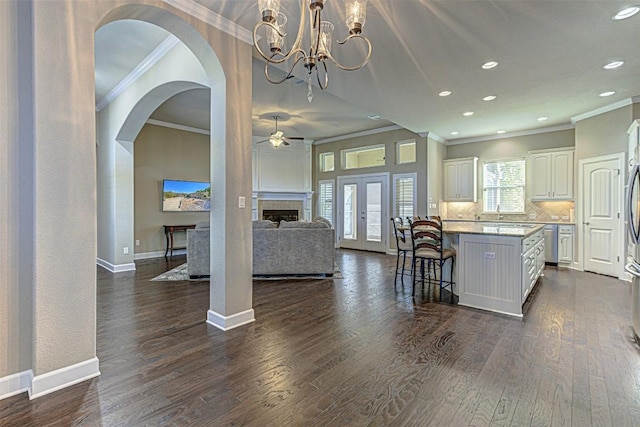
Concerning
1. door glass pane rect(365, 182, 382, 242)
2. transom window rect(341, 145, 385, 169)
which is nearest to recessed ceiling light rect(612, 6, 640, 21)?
transom window rect(341, 145, 385, 169)

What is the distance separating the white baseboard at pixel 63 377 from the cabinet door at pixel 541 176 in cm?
799

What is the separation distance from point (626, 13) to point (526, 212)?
5.13 metres

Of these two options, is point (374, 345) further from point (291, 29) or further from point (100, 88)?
point (100, 88)

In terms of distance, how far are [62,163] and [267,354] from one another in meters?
1.98

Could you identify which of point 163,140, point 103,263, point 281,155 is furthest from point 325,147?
point 103,263

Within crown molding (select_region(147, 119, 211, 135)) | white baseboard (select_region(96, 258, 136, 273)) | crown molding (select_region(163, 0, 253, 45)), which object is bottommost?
white baseboard (select_region(96, 258, 136, 273))

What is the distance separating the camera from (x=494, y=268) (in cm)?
355

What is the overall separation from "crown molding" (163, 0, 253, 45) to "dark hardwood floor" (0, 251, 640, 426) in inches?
113

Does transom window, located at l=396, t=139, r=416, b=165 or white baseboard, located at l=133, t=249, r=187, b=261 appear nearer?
white baseboard, located at l=133, t=249, r=187, b=261

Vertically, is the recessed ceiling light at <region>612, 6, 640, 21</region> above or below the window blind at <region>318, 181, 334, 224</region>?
above

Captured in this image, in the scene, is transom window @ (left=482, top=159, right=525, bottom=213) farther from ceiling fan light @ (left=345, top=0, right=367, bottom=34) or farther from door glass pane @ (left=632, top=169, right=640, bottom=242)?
ceiling fan light @ (left=345, top=0, right=367, bottom=34)

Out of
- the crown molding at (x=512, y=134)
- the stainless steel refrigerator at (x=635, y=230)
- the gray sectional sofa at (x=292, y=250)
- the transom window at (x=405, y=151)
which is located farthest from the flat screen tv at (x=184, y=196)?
the stainless steel refrigerator at (x=635, y=230)

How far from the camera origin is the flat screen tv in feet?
24.6

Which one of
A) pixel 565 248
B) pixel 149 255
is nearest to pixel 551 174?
pixel 565 248
